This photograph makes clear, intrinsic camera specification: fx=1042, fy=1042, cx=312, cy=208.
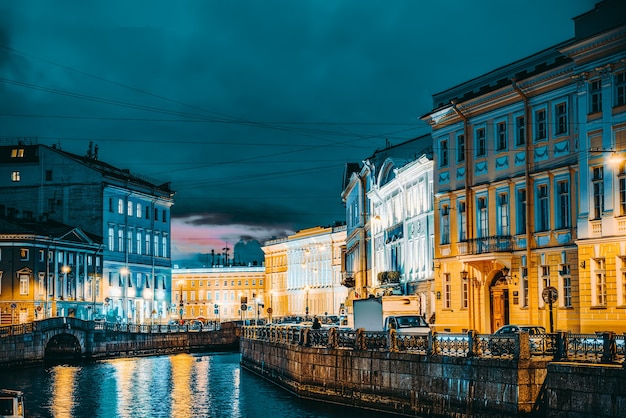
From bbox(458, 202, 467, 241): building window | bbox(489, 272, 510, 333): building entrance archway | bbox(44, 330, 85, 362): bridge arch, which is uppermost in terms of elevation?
bbox(458, 202, 467, 241): building window

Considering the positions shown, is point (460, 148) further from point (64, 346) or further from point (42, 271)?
point (42, 271)

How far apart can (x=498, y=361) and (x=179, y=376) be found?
35385 millimetres

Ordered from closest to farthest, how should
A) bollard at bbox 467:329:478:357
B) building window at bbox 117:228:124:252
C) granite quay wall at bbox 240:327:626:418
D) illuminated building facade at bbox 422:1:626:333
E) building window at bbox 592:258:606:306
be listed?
granite quay wall at bbox 240:327:626:418 → bollard at bbox 467:329:478:357 → illuminated building facade at bbox 422:1:626:333 → building window at bbox 592:258:606:306 → building window at bbox 117:228:124:252

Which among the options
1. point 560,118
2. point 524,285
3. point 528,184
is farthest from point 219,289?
point 560,118

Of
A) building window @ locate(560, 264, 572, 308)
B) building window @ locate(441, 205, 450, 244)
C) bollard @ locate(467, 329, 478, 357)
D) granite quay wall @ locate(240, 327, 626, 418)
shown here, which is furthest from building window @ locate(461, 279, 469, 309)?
bollard @ locate(467, 329, 478, 357)

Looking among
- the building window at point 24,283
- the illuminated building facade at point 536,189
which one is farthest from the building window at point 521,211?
the building window at point 24,283

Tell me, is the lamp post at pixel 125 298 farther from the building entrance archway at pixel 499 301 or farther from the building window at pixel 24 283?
the building entrance archway at pixel 499 301

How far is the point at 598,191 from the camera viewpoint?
42.4 metres

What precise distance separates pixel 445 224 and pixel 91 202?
5976 centimetres

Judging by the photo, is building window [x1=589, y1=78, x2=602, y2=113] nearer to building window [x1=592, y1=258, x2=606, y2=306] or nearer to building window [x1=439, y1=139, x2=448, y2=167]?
building window [x1=592, y1=258, x2=606, y2=306]

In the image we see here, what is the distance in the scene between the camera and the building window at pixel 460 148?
54.5 meters

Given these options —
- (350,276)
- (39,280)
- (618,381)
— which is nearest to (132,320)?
(39,280)

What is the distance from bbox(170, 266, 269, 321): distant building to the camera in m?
193

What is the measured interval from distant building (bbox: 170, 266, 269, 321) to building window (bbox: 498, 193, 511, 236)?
142 m
